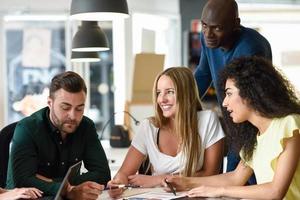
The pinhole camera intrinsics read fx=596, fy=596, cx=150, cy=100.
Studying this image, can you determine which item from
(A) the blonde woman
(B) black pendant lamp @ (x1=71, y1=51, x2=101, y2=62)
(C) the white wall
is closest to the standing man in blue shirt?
(A) the blonde woman

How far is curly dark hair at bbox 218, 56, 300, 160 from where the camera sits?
2521mm

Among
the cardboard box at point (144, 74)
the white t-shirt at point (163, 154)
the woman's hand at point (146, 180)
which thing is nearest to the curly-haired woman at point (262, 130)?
the woman's hand at point (146, 180)

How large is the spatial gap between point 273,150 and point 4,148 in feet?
4.98

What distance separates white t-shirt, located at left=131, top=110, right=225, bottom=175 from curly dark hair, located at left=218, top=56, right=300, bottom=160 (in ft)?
1.33

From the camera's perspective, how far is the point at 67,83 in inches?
116

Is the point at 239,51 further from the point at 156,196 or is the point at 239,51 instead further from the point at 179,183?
the point at 156,196

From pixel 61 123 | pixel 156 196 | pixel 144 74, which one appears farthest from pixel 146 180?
pixel 144 74

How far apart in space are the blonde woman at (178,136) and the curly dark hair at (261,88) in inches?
15.3

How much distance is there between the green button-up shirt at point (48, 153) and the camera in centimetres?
283

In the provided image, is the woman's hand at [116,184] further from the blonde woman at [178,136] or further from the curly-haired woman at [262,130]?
the curly-haired woman at [262,130]

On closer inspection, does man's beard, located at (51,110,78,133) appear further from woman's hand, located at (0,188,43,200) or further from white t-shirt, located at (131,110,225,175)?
woman's hand, located at (0,188,43,200)

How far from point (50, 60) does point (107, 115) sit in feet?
4.14

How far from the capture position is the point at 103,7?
2807mm

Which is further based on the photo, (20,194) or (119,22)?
(119,22)
